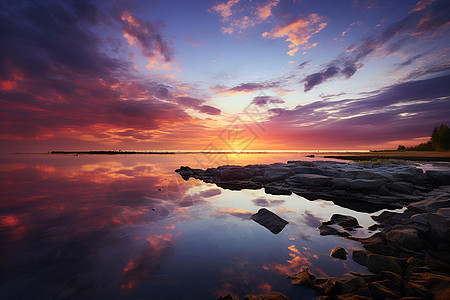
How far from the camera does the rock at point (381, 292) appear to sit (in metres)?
4.68

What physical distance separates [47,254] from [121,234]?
282 centimetres

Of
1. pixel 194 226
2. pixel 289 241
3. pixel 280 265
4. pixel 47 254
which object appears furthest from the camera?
pixel 194 226

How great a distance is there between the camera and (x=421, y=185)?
63.3ft

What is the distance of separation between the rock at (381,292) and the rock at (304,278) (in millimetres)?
1568

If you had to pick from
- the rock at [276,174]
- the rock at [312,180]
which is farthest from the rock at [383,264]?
the rock at [276,174]

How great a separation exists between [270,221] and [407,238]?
6.01 meters

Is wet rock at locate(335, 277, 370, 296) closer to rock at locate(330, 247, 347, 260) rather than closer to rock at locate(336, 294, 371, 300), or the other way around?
rock at locate(336, 294, 371, 300)

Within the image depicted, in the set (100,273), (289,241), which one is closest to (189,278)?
(100,273)

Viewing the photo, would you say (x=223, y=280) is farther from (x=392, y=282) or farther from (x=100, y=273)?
(x=392, y=282)

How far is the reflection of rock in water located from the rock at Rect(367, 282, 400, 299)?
4.94m

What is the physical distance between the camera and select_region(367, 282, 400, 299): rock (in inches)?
184

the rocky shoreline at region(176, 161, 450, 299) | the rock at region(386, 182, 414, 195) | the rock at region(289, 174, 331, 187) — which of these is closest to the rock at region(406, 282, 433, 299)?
the rocky shoreline at region(176, 161, 450, 299)

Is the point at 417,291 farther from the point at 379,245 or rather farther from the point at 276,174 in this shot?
the point at 276,174

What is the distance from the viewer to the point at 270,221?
10.6m
